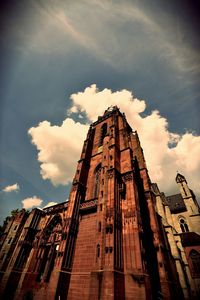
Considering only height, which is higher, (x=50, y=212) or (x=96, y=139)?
(x=96, y=139)

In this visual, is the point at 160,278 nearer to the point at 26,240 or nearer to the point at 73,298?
the point at 73,298

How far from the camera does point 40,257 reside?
17297mm

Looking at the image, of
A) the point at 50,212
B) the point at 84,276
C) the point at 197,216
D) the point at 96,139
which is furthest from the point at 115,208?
the point at 197,216

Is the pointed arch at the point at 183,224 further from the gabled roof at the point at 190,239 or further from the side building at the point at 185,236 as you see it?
the gabled roof at the point at 190,239

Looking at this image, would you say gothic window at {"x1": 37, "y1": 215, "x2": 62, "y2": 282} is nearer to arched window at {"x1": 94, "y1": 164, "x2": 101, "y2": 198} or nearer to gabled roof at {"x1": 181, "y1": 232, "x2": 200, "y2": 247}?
arched window at {"x1": 94, "y1": 164, "x2": 101, "y2": 198}

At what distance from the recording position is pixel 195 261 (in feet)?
75.2

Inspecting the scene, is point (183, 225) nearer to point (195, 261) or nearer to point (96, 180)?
point (195, 261)

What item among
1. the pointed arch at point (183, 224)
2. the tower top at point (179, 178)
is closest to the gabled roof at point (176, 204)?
the pointed arch at point (183, 224)

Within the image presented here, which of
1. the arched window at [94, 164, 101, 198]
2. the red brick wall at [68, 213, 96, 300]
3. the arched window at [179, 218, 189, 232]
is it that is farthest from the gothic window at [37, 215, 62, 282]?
the arched window at [179, 218, 189, 232]

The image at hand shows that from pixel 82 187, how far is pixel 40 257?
9.31 metres

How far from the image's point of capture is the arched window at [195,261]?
2230 cm

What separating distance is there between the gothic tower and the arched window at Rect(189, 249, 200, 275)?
40.0 feet

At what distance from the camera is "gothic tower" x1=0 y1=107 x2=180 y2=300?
34.0 ft

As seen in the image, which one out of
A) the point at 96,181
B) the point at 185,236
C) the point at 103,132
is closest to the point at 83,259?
the point at 96,181
